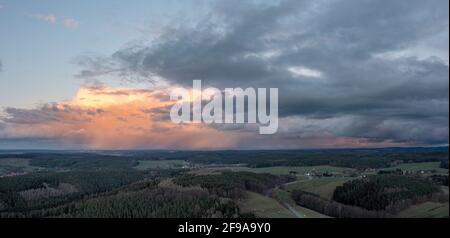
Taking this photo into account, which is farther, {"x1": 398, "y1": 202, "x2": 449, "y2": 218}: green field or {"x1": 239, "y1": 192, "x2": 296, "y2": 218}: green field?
{"x1": 239, "y1": 192, "x2": 296, "y2": 218}: green field

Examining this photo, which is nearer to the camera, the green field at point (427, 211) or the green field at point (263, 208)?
the green field at point (427, 211)

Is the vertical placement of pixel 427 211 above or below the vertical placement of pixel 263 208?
above

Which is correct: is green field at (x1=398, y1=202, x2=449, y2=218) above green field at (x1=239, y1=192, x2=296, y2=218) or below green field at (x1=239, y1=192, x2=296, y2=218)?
above
